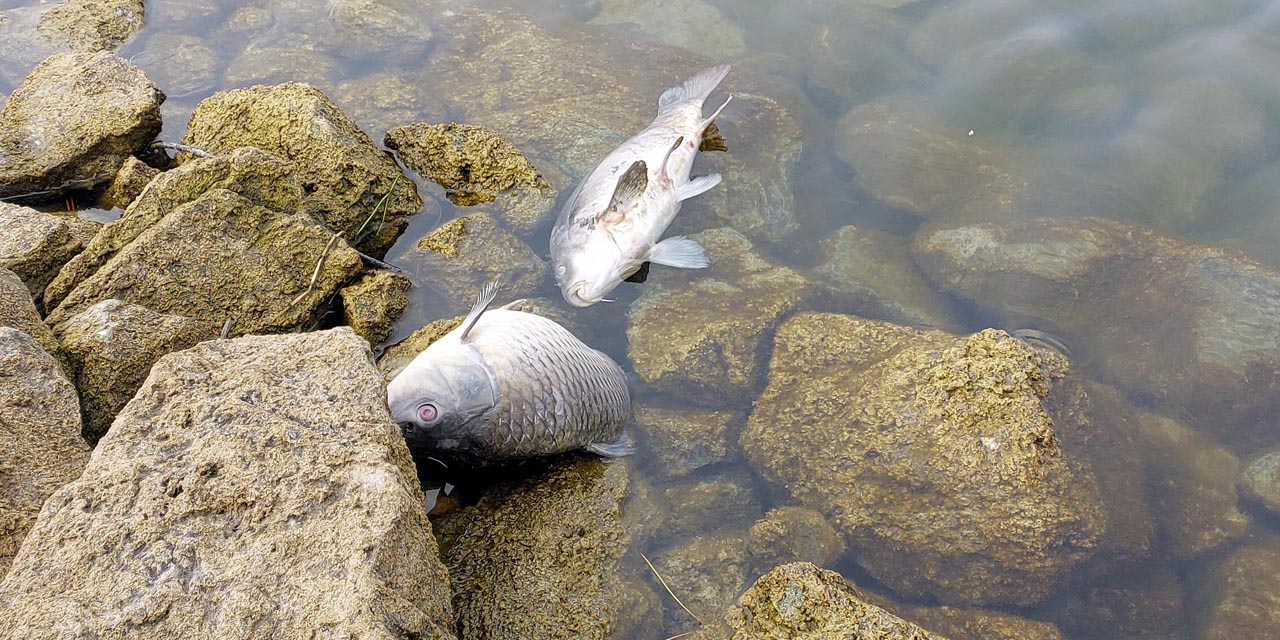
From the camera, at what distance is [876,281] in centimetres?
630

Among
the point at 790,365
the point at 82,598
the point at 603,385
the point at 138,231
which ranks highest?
the point at 82,598

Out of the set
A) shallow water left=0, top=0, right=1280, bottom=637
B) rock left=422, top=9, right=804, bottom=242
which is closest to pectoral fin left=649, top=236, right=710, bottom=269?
shallow water left=0, top=0, right=1280, bottom=637

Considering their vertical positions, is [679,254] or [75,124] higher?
[75,124]

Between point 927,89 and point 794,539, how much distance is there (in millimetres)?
5053

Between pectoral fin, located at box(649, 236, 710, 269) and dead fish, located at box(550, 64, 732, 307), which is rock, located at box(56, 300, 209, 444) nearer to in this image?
dead fish, located at box(550, 64, 732, 307)

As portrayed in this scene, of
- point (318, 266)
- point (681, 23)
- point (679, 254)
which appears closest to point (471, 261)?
point (318, 266)

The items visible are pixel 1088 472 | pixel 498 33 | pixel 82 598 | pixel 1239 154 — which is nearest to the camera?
pixel 82 598

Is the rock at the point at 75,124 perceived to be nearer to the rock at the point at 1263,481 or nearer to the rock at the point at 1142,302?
the rock at the point at 1142,302

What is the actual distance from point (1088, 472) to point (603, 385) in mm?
2823

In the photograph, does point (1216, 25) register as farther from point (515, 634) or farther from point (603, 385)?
point (515, 634)

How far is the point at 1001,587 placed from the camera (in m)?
4.42

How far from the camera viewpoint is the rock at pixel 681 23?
8633 mm

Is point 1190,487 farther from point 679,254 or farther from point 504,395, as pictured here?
point 504,395

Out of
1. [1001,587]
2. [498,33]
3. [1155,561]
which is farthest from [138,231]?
[1155,561]
